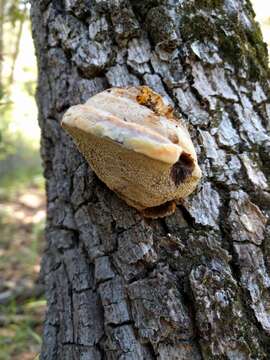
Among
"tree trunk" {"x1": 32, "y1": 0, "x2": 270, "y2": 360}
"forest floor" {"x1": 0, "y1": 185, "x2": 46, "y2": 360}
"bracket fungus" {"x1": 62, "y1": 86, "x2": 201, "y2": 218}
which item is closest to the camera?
"bracket fungus" {"x1": 62, "y1": 86, "x2": 201, "y2": 218}

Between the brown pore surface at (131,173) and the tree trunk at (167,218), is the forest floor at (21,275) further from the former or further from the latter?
the brown pore surface at (131,173)

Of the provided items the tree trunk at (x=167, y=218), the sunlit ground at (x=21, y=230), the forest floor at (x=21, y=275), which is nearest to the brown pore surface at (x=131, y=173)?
the tree trunk at (x=167, y=218)

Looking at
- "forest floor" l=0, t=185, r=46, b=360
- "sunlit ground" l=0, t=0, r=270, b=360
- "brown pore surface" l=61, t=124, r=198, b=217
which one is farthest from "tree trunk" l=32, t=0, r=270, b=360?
"sunlit ground" l=0, t=0, r=270, b=360

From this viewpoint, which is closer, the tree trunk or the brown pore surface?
the brown pore surface

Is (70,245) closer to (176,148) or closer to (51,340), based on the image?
(51,340)

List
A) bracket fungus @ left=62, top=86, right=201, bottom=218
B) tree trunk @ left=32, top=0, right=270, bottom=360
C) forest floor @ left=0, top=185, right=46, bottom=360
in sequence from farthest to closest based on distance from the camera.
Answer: forest floor @ left=0, top=185, right=46, bottom=360, tree trunk @ left=32, top=0, right=270, bottom=360, bracket fungus @ left=62, top=86, right=201, bottom=218

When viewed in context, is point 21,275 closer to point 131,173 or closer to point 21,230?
point 21,230

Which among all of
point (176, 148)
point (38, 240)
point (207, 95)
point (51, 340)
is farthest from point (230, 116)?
point (38, 240)

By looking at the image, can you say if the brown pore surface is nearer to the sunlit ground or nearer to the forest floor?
the forest floor
